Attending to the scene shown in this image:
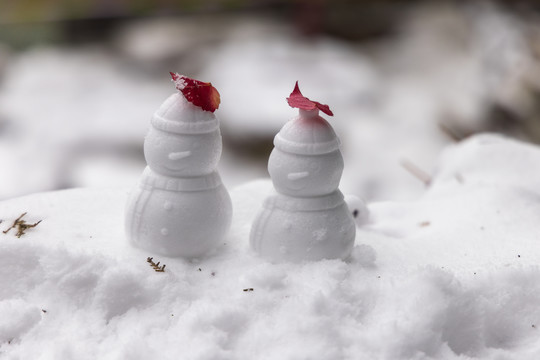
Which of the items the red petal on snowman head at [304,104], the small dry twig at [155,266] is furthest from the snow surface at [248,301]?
the red petal on snowman head at [304,104]

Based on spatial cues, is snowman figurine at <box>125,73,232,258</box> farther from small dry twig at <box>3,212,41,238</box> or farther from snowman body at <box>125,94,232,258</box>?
small dry twig at <box>3,212,41,238</box>

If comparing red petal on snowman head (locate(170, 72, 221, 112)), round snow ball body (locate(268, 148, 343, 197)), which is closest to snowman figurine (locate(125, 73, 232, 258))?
red petal on snowman head (locate(170, 72, 221, 112))

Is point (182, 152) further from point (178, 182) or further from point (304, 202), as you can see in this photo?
point (304, 202)

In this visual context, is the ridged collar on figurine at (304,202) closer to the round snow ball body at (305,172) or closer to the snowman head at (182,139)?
the round snow ball body at (305,172)

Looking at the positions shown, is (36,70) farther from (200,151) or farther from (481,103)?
(200,151)

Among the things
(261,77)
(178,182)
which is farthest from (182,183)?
(261,77)

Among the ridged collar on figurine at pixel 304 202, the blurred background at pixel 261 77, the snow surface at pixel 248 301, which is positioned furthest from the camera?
the blurred background at pixel 261 77

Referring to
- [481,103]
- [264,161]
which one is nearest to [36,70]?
[264,161]
